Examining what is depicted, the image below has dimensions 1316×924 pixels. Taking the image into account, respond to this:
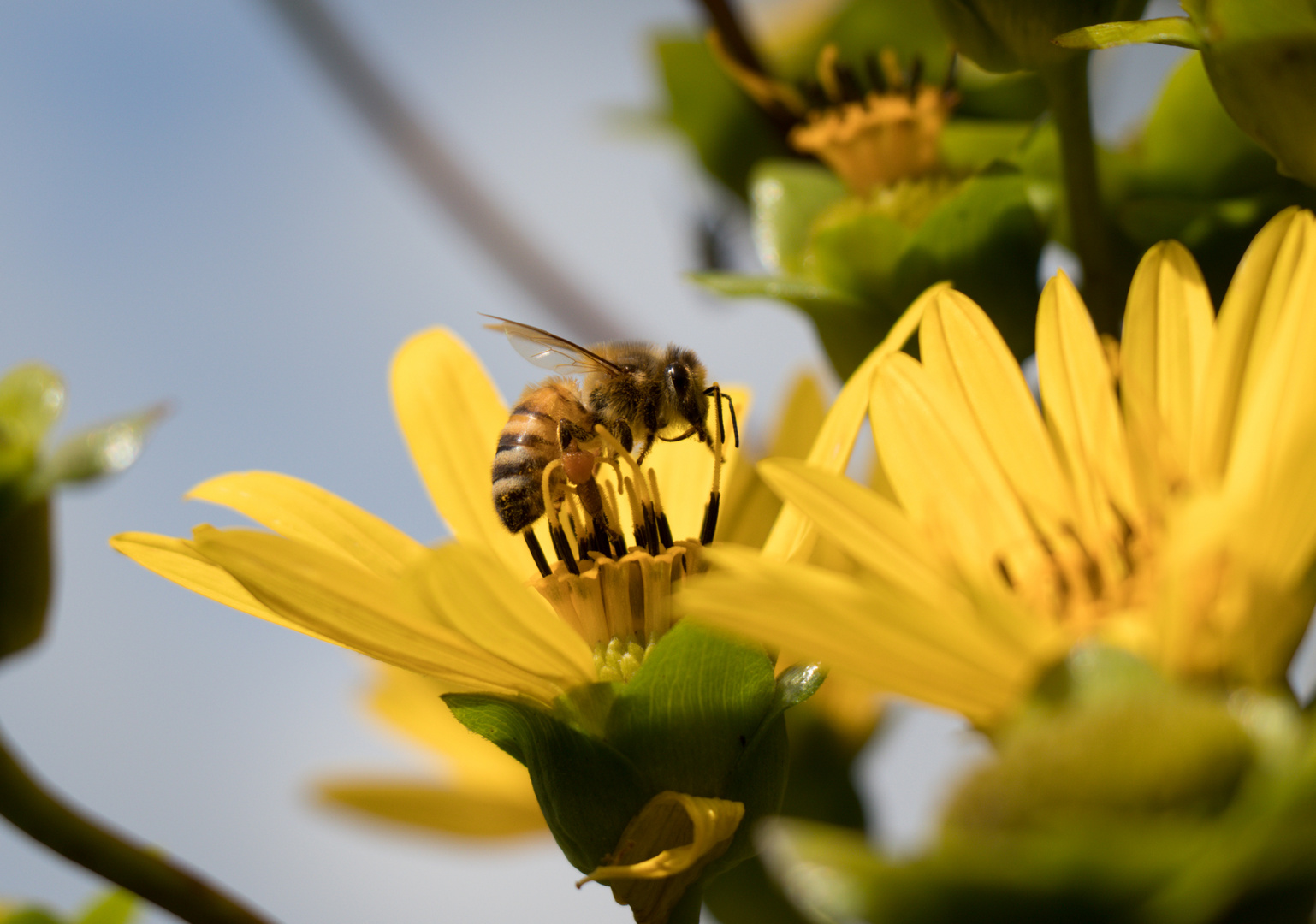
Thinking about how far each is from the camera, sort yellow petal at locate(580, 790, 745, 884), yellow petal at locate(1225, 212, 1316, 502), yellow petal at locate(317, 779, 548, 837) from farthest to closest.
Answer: yellow petal at locate(317, 779, 548, 837) → yellow petal at locate(580, 790, 745, 884) → yellow petal at locate(1225, 212, 1316, 502)

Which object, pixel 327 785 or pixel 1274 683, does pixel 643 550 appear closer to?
pixel 1274 683

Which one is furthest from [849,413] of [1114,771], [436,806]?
[436,806]

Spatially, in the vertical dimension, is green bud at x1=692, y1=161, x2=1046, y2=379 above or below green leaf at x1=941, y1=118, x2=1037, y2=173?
below

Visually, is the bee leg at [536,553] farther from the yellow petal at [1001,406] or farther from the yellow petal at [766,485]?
the yellow petal at [1001,406]

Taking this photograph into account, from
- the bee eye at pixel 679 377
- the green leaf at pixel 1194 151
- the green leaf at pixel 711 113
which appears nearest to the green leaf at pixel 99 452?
the bee eye at pixel 679 377

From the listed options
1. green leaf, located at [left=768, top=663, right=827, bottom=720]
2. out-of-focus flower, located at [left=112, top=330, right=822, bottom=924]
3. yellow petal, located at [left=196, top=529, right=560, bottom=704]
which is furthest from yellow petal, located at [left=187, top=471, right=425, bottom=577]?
green leaf, located at [left=768, top=663, right=827, bottom=720]

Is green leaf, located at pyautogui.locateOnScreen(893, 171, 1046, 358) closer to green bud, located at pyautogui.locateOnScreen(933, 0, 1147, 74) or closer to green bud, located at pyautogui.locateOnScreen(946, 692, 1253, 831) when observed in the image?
green bud, located at pyautogui.locateOnScreen(933, 0, 1147, 74)
